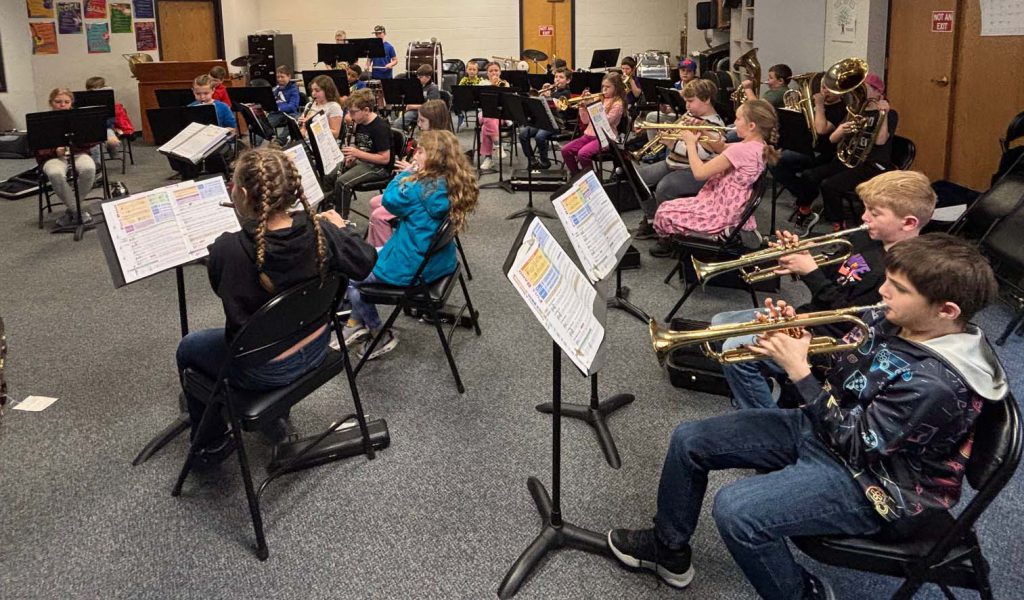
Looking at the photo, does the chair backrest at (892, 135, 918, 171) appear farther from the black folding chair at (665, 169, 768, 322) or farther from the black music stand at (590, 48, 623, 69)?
the black music stand at (590, 48, 623, 69)

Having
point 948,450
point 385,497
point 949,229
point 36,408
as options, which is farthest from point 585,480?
point 949,229

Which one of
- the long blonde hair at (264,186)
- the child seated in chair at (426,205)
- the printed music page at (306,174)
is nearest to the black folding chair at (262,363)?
the long blonde hair at (264,186)

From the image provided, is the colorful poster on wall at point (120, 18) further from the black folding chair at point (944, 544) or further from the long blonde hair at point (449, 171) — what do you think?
the black folding chair at point (944, 544)

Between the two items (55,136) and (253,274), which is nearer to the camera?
(253,274)

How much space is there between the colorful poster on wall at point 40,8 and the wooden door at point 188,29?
1747 mm

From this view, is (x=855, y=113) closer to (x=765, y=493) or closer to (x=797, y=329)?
(x=797, y=329)

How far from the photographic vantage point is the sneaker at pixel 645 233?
20.4 ft

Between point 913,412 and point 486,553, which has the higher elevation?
point 913,412

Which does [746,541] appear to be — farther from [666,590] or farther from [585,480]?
[585,480]

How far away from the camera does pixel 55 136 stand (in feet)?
22.0

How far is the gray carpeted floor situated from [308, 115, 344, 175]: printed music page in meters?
1.59

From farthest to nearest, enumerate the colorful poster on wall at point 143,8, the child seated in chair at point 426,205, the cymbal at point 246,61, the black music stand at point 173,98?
the cymbal at point 246,61 < the colorful poster on wall at point 143,8 < the black music stand at point 173,98 < the child seated in chair at point 426,205

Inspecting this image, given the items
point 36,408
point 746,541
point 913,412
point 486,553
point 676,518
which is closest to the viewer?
point 913,412

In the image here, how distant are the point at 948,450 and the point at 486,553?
1454 millimetres
